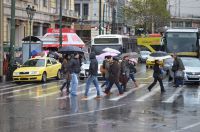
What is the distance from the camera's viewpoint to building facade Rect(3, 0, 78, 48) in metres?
44.6

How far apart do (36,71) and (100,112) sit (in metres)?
13.3

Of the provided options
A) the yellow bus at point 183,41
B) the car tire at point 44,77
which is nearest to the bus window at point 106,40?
the yellow bus at point 183,41

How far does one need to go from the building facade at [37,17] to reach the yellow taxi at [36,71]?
14023mm

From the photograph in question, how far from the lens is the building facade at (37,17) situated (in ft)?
146

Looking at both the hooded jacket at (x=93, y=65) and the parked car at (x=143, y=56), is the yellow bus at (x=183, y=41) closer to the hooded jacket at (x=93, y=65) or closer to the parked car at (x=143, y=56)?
the parked car at (x=143, y=56)

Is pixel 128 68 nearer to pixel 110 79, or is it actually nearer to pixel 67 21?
pixel 110 79

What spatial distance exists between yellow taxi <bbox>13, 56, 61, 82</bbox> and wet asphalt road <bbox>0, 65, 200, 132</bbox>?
5224 millimetres

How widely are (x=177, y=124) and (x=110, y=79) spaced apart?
8.22 metres

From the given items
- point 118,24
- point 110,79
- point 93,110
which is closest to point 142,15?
point 118,24

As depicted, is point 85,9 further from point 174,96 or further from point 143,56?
point 174,96

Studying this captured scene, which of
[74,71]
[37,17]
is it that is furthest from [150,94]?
[37,17]

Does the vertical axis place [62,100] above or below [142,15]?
below

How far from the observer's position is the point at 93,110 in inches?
624

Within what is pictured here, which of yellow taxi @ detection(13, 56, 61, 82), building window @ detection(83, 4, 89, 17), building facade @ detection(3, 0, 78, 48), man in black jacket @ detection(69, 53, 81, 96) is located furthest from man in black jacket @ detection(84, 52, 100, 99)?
building window @ detection(83, 4, 89, 17)
